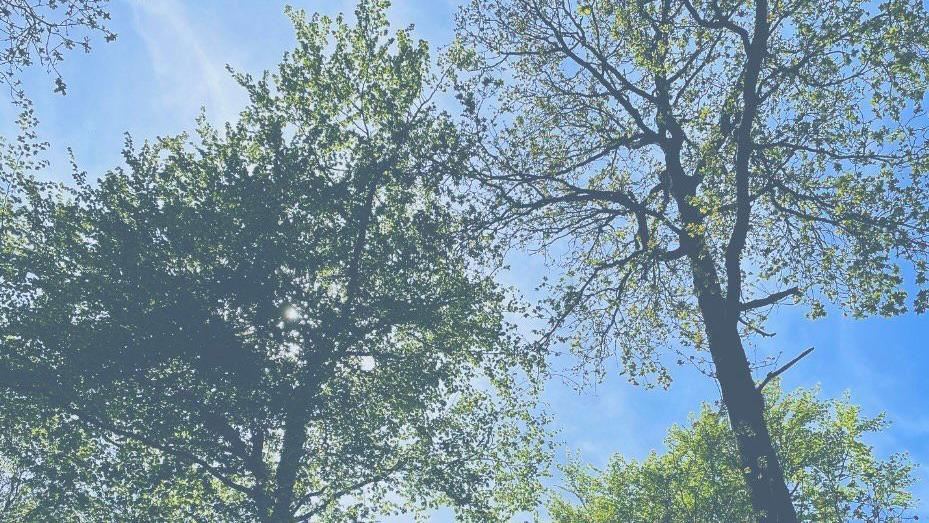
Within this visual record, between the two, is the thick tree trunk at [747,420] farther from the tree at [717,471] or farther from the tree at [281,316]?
the tree at [717,471]

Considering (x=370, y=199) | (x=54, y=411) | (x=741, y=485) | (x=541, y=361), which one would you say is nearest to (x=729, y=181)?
(x=541, y=361)

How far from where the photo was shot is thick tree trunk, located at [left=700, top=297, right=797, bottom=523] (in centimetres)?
940

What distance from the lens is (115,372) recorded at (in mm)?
16359

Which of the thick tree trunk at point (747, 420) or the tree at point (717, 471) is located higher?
the tree at point (717, 471)

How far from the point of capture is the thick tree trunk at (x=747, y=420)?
30.8ft

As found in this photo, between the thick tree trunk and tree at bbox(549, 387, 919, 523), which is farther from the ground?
tree at bbox(549, 387, 919, 523)

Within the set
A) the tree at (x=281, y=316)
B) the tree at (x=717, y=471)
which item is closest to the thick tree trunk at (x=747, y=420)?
the tree at (x=281, y=316)

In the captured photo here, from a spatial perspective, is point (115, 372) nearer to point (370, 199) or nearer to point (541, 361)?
point (370, 199)

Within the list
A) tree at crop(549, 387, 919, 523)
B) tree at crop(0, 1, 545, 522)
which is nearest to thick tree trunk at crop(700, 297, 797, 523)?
tree at crop(0, 1, 545, 522)

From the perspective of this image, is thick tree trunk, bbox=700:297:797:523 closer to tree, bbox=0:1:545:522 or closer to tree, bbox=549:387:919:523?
tree, bbox=0:1:545:522

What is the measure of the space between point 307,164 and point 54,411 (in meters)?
10.6

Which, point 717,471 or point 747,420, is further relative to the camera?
point 717,471

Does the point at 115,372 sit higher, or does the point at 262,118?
the point at 262,118

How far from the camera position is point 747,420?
1027 cm
